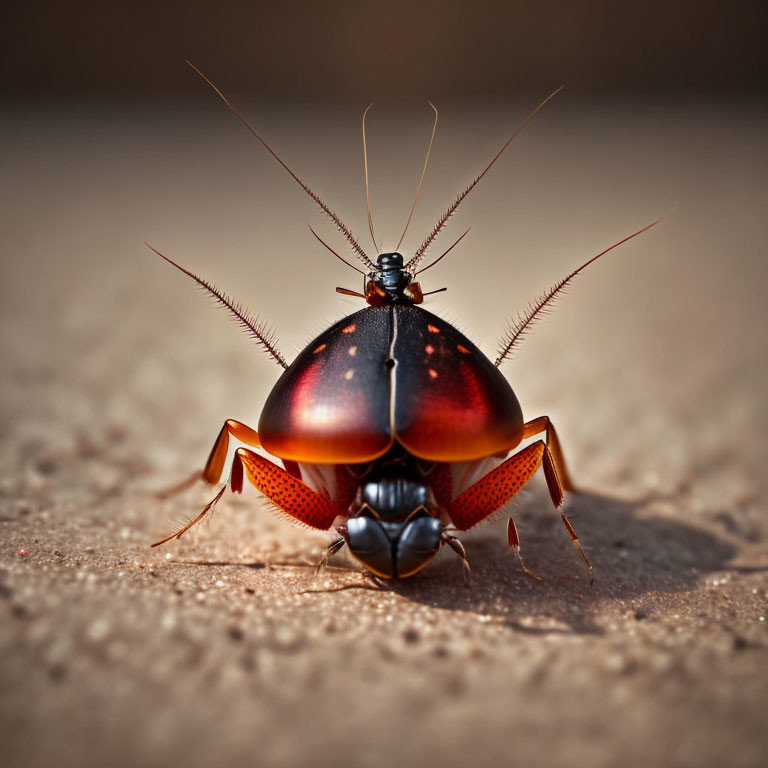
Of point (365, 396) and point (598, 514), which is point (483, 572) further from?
point (598, 514)

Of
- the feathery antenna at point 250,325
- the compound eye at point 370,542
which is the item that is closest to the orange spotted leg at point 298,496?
the compound eye at point 370,542

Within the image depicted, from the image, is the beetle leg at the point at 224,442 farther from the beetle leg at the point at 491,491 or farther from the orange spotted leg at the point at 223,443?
the beetle leg at the point at 491,491

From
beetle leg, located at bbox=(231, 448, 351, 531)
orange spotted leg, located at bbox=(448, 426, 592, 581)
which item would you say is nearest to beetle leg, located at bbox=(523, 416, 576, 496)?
orange spotted leg, located at bbox=(448, 426, 592, 581)

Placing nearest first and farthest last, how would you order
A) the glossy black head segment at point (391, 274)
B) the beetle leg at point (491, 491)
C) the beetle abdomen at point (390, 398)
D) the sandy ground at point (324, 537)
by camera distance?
the sandy ground at point (324, 537) < the beetle abdomen at point (390, 398) < the beetle leg at point (491, 491) < the glossy black head segment at point (391, 274)

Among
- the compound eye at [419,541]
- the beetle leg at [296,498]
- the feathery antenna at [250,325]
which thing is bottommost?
the compound eye at [419,541]

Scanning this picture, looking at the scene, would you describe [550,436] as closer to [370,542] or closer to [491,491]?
[491,491]

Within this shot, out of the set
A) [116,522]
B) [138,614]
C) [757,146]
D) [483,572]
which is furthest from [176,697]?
[757,146]

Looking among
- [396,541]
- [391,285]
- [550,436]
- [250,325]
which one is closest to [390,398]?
[396,541]

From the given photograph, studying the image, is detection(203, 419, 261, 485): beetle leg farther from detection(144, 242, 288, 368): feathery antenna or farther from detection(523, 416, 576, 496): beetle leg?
detection(523, 416, 576, 496): beetle leg
